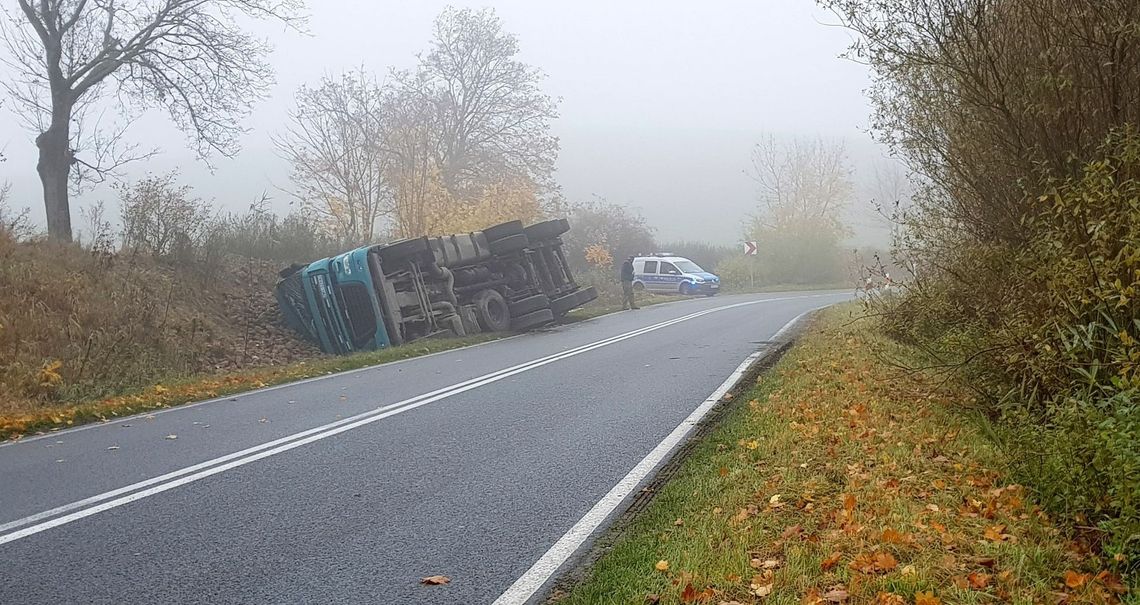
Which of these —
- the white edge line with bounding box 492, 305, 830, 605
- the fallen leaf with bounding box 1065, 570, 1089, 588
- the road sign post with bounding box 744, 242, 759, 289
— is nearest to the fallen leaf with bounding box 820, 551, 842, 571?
the fallen leaf with bounding box 1065, 570, 1089, 588

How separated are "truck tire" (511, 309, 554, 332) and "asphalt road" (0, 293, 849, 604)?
8.69 meters

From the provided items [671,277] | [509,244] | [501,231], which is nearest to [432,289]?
[509,244]

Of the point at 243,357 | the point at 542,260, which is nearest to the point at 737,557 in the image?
the point at 243,357

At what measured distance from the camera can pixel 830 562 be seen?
4141 millimetres

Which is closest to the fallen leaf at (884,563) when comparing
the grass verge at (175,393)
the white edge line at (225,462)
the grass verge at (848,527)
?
the grass verge at (848,527)

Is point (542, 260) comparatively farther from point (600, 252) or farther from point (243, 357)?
point (600, 252)

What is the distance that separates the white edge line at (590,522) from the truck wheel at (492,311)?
1119 cm

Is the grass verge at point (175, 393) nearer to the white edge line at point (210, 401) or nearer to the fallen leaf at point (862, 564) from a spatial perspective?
the white edge line at point (210, 401)

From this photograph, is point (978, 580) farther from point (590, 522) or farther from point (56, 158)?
point (56, 158)

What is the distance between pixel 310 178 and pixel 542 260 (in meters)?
12.8

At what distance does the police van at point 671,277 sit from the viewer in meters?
38.4

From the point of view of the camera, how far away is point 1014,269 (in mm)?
6410

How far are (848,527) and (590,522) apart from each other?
55.6 inches

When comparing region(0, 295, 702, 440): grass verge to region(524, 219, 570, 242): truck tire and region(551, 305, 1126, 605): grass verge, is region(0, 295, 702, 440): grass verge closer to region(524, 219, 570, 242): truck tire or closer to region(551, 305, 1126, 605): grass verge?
region(524, 219, 570, 242): truck tire
